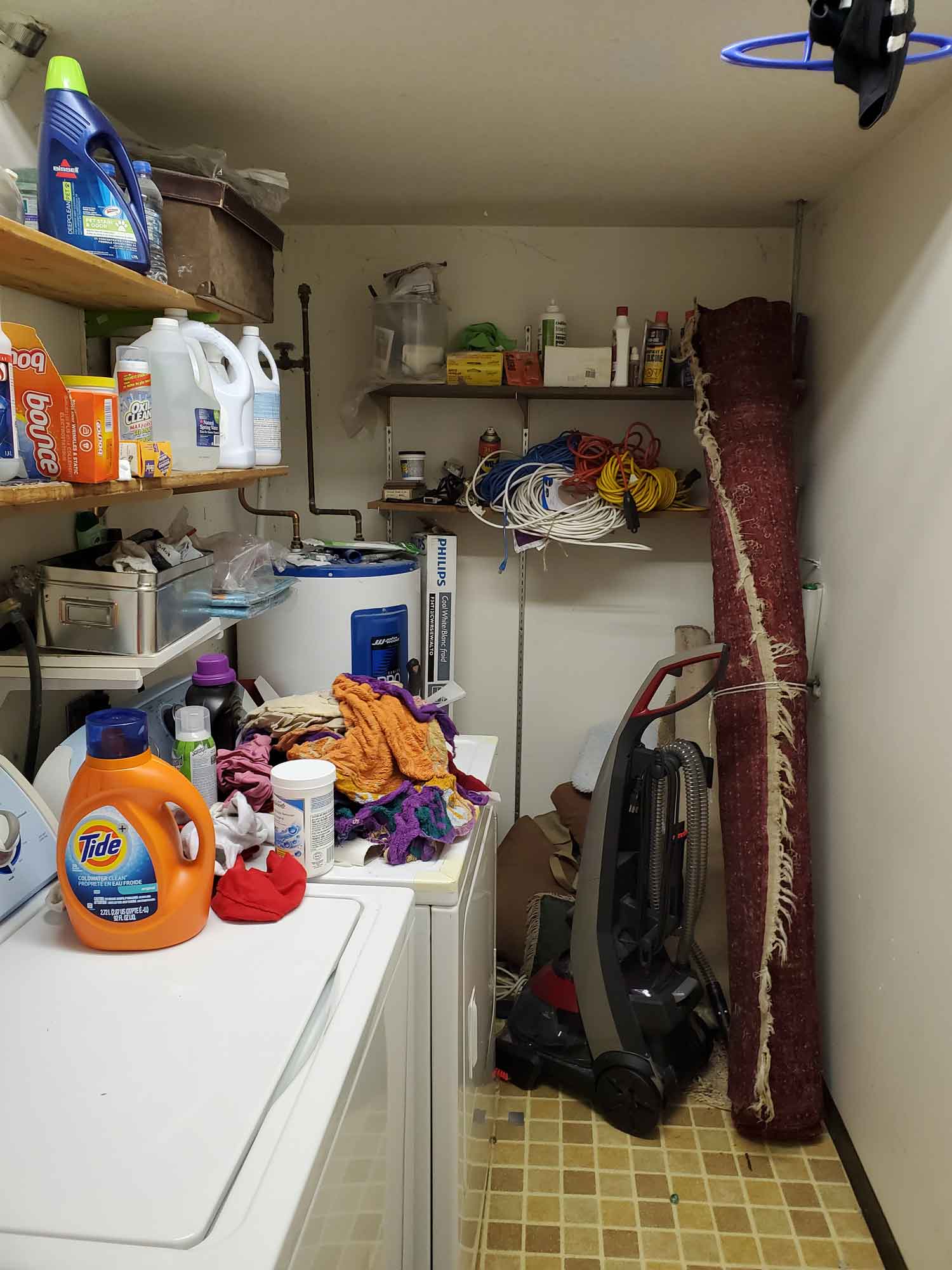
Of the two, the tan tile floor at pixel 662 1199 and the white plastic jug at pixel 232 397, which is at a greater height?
the white plastic jug at pixel 232 397

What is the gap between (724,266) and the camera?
2.72 meters

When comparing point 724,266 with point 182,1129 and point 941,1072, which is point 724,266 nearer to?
point 941,1072

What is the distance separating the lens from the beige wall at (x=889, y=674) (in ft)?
5.54

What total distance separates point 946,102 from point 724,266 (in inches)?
41.4

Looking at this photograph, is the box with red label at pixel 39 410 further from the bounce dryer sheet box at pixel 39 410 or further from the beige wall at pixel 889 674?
the beige wall at pixel 889 674

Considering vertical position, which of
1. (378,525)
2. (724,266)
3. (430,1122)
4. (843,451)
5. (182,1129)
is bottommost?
(430,1122)

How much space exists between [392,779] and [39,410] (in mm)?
846

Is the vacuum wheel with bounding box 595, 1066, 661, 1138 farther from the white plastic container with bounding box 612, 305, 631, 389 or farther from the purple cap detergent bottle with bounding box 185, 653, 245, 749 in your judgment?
the white plastic container with bounding box 612, 305, 631, 389

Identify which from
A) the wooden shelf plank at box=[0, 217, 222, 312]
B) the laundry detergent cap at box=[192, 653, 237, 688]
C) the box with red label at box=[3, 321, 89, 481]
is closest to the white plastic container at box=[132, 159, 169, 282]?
the wooden shelf plank at box=[0, 217, 222, 312]

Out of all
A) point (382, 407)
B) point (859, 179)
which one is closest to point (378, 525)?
point (382, 407)

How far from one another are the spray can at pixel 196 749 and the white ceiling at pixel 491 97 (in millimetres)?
1066

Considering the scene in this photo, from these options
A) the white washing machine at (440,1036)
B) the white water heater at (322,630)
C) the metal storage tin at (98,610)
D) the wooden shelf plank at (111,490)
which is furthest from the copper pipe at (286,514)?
the white washing machine at (440,1036)

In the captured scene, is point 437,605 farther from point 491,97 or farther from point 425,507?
point 491,97

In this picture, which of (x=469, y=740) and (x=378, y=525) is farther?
(x=378, y=525)
